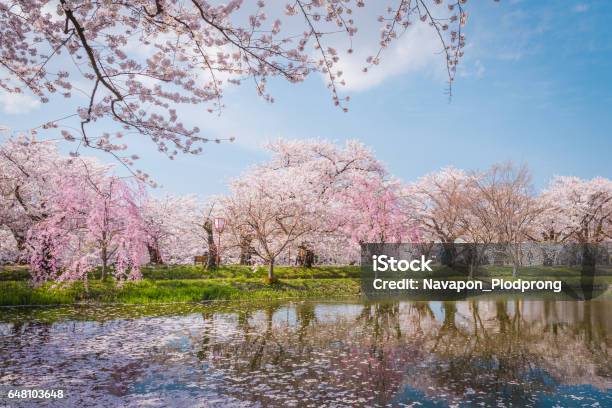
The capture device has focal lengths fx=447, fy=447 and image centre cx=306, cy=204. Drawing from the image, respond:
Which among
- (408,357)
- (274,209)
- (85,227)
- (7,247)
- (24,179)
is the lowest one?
(408,357)

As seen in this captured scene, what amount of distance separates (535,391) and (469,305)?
43.8ft

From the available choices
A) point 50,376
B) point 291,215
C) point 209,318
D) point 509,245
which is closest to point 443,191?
point 509,245

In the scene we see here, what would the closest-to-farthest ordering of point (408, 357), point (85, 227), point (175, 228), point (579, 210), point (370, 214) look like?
point (408, 357), point (85, 227), point (370, 214), point (175, 228), point (579, 210)

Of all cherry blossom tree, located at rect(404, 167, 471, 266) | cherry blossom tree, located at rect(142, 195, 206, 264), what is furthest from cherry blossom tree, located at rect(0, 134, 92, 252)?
cherry blossom tree, located at rect(404, 167, 471, 266)

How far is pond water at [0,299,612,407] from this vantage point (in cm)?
711

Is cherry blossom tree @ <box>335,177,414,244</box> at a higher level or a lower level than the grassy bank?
higher

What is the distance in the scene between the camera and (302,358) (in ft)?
31.1

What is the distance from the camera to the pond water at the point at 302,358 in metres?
7.11

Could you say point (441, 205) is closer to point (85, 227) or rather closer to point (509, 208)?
point (509, 208)

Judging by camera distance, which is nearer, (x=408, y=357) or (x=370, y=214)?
(x=408, y=357)

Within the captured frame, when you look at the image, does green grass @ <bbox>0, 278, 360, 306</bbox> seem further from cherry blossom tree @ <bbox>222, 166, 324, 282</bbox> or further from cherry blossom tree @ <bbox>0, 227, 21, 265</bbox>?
cherry blossom tree @ <bbox>0, 227, 21, 265</bbox>

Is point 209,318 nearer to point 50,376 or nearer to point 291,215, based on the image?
point 50,376

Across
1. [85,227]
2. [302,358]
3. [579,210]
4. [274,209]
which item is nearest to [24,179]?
[85,227]

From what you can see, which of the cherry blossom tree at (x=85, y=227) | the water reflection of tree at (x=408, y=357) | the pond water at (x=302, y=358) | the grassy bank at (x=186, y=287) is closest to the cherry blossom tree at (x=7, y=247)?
the grassy bank at (x=186, y=287)
